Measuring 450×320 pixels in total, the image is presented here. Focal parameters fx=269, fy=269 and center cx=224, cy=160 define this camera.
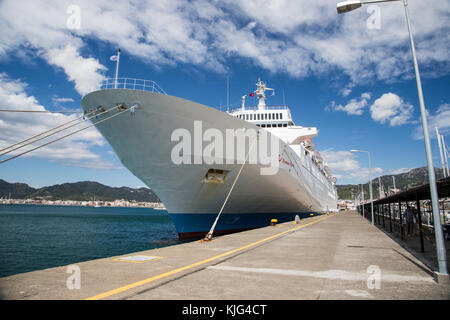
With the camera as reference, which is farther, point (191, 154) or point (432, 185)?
point (191, 154)

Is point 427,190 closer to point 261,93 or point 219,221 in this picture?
point 219,221

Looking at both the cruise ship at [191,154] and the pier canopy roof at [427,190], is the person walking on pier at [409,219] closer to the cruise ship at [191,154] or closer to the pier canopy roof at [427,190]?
the pier canopy roof at [427,190]

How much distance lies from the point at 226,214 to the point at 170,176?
4357mm

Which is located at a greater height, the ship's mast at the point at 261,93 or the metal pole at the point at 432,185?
the ship's mast at the point at 261,93

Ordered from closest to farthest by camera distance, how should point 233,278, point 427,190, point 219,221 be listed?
point 233,278 → point 427,190 → point 219,221

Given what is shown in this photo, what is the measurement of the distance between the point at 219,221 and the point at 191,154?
4845mm

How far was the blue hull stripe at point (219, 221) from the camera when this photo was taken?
517 inches

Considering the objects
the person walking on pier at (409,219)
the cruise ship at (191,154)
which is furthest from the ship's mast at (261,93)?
the person walking on pier at (409,219)

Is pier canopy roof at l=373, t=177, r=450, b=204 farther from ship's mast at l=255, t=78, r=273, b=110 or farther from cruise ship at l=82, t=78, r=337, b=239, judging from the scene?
ship's mast at l=255, t=78, r=273, b=110

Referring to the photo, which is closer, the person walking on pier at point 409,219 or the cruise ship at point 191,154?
the cruise ship at point 191,154

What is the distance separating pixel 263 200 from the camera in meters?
16.2

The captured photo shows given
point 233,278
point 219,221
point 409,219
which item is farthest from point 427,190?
point 219,221

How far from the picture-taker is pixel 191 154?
11273 mm

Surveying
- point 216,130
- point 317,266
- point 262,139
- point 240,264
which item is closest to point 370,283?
point 317,266
